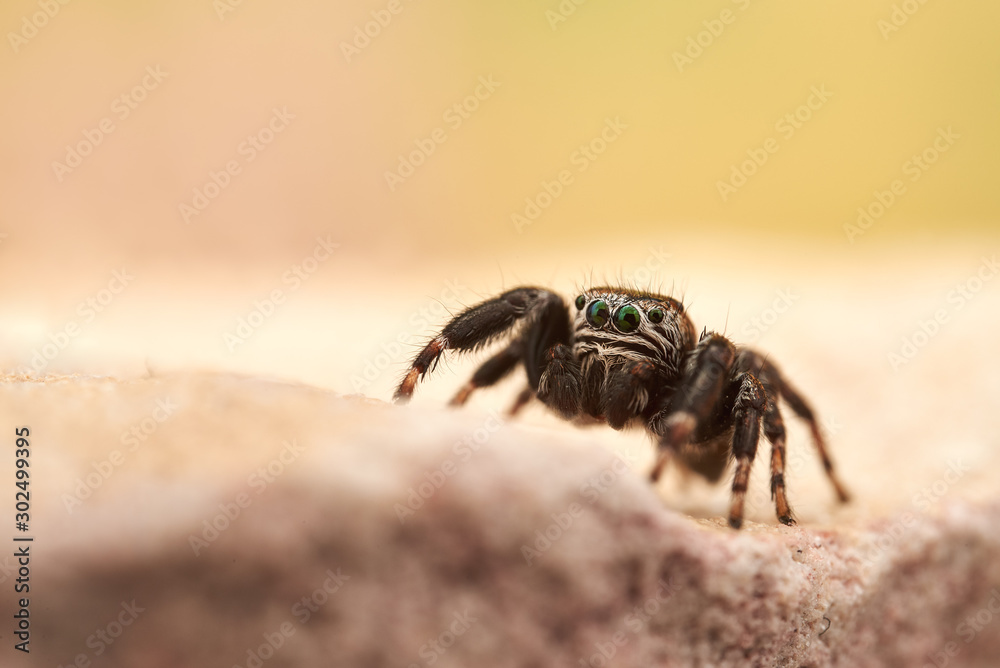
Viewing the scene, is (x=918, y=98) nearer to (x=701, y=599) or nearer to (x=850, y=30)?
(x=850, y=30)

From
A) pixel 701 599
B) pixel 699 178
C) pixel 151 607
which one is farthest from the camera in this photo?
pixel 699 178

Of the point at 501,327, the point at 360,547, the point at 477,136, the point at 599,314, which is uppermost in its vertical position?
the point at 477,136

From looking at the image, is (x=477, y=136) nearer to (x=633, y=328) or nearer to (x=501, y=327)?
(x=501, y=327)

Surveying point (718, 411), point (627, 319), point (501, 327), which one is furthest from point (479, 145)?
point (718, 411)

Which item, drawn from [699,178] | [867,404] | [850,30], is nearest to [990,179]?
[850,30]

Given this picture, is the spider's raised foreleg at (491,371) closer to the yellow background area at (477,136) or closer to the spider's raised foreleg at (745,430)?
the spider's raised foreleg at (745,430)
